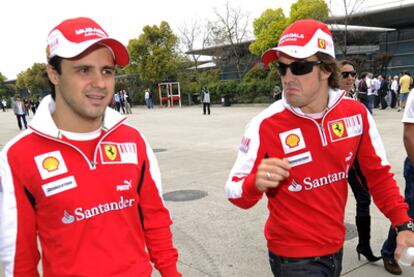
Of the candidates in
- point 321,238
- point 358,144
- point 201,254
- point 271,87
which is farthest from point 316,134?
point 271,87

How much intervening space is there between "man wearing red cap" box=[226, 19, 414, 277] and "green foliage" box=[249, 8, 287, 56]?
31.8 metres

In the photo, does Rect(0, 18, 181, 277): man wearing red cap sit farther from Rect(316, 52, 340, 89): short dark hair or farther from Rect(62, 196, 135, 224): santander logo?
Rect(316, 52, 340, 89): short dark hair

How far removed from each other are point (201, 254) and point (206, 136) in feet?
31.2

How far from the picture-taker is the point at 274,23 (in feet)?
113

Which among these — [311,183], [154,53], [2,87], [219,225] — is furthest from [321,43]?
[2,87]

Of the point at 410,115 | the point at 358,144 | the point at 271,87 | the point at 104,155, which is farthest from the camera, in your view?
the point at 271,87

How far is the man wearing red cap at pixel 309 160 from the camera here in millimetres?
2467

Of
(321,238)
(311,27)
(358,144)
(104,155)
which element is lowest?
(321,238)

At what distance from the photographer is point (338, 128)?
2607 mm

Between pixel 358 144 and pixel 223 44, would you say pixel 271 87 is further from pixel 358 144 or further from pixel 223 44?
pixel 358 144

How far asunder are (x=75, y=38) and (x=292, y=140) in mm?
1340

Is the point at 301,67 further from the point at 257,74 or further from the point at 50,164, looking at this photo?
the point at 257,74

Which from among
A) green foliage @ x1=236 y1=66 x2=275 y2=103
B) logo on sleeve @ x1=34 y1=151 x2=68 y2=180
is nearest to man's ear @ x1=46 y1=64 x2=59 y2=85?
logo on sleeve @ x1=34 y1=151 x2=68 y2=180

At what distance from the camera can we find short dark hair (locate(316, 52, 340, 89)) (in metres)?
2.60
